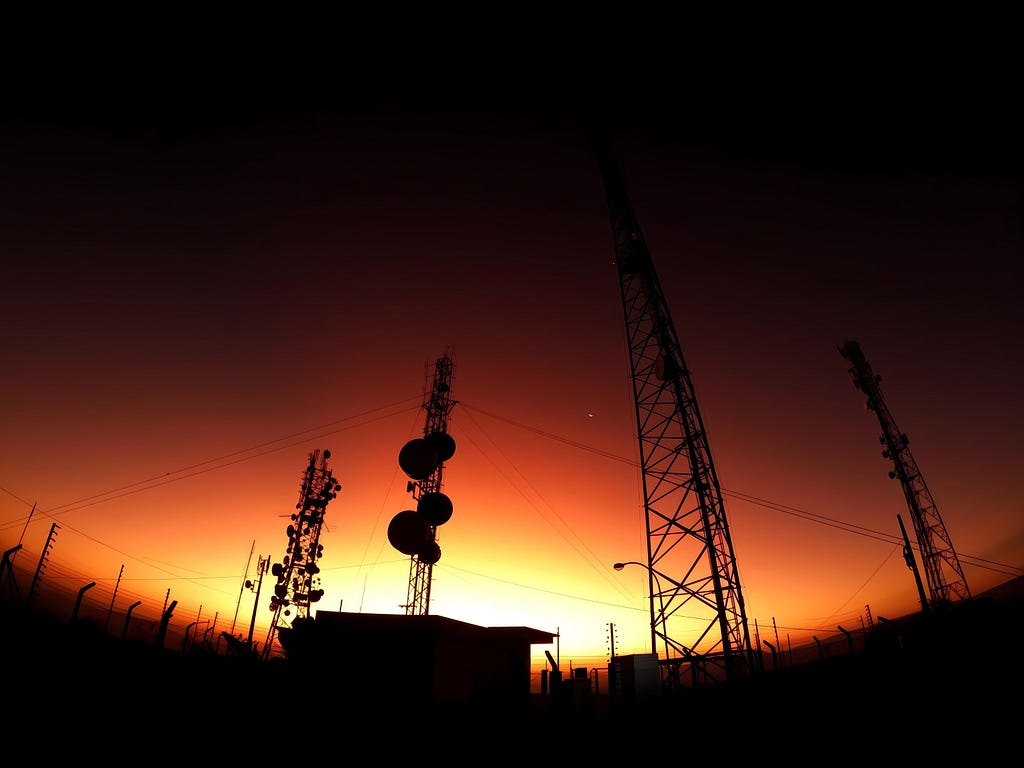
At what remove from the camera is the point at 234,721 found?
39.1 ft

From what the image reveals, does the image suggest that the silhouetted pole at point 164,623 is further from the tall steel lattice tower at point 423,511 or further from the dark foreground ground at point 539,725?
the tall steel lattice tower at point 423,511

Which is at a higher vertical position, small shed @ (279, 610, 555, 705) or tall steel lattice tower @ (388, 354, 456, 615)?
tall steel lattice tower @ (388, 354, 456, 615)

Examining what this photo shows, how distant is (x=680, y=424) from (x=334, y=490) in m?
36.0

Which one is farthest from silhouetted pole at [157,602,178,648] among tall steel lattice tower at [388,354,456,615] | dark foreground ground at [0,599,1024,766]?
tall steel lattice tower at [388,354,456,615]

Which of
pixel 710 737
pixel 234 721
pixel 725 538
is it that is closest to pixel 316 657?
pixel 234 721

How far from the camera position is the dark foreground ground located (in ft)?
29.2

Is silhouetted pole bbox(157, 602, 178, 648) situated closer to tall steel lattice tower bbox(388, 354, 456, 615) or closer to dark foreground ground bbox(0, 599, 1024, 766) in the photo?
dark foreground ground bbox(0, 599, 1024, 766)

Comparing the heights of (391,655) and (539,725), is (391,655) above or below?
above

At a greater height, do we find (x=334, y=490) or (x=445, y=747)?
(x=334, y=490)

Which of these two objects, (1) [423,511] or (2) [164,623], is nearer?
(2) [164,623]

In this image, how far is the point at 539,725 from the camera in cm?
1491

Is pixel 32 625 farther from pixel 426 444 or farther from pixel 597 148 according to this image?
pixel 597 148

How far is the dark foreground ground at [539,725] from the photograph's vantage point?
889 centimetres

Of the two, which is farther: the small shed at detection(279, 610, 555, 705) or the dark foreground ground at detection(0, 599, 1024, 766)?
the small shed at detection(279, 610, 555, 705)
